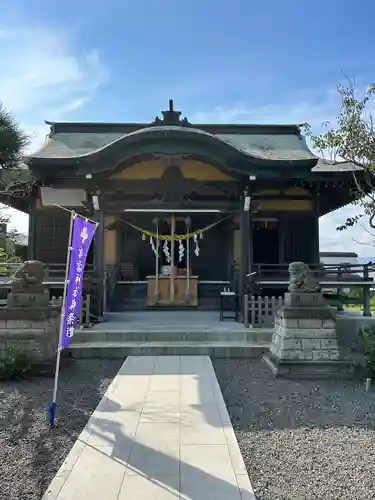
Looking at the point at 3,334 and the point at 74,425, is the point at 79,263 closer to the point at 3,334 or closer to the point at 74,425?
the point at 74,425

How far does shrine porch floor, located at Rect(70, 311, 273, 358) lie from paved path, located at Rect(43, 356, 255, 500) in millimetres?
1785

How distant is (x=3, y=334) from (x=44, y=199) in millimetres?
6331

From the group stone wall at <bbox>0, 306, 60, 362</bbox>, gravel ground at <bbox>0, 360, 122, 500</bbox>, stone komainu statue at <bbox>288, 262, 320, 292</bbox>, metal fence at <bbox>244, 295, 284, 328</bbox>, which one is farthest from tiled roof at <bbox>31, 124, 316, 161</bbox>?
gravel ground at <bbox>0, 360, 122, 500</bbox>

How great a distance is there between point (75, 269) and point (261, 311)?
5.24 m

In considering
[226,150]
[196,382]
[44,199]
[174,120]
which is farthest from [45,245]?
[196,382]

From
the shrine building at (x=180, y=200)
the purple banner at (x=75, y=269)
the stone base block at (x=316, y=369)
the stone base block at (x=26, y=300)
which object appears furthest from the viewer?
the shrine building at (x=180, y=200)

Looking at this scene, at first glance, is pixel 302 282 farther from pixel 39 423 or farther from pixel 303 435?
pixel 39 423

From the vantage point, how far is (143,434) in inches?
161

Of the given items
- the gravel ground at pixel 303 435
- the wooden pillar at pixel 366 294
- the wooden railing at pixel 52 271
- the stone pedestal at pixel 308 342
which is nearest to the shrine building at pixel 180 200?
the wooden railing at pixel 52 271

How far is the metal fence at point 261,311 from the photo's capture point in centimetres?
905

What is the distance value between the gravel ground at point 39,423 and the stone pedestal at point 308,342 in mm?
2882

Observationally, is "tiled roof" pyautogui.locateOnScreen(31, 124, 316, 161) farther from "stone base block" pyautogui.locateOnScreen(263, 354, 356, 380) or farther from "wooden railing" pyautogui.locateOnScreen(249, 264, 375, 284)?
"stone base block" pyautogui.locateOnScreen(263, 354, 356, 380)

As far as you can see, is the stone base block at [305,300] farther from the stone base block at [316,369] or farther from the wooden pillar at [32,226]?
the wooden pillar at [32,226]

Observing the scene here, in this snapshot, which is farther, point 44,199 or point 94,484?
point 44,199
